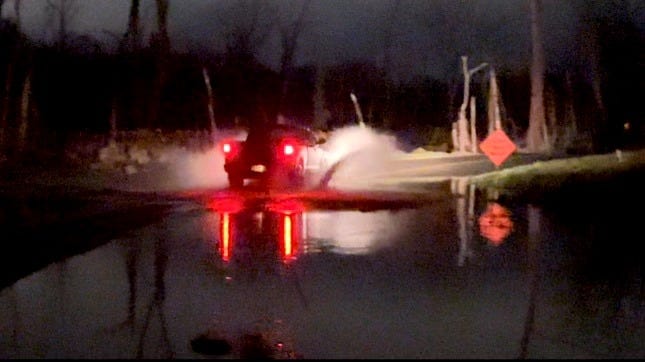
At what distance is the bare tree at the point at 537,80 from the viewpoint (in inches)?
1470

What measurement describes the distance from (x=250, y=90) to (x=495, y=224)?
2085 inches

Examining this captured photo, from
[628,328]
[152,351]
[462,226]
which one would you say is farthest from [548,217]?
[152,351]

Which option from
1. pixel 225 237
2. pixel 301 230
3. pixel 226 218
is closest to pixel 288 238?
pixel 225 237

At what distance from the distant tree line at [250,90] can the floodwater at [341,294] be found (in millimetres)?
25684

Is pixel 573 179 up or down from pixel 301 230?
up

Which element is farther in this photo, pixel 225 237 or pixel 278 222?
pixel 278 222

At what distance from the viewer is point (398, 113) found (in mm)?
76688

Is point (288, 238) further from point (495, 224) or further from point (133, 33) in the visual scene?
point (133, 33)

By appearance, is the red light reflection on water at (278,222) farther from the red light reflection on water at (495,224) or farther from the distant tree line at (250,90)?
the distant tree line at (250,90)

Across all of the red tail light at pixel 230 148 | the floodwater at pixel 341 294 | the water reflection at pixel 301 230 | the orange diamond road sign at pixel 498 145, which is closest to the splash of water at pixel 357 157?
the red tail light at pixel 230 148

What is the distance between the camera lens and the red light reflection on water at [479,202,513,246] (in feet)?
55.2

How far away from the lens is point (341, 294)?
11469 millimetres

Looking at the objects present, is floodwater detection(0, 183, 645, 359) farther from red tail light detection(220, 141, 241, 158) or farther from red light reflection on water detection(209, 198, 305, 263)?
red tail light detection(220, 141, 241, 158)

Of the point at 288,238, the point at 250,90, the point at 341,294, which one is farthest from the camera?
the point at 250,90
